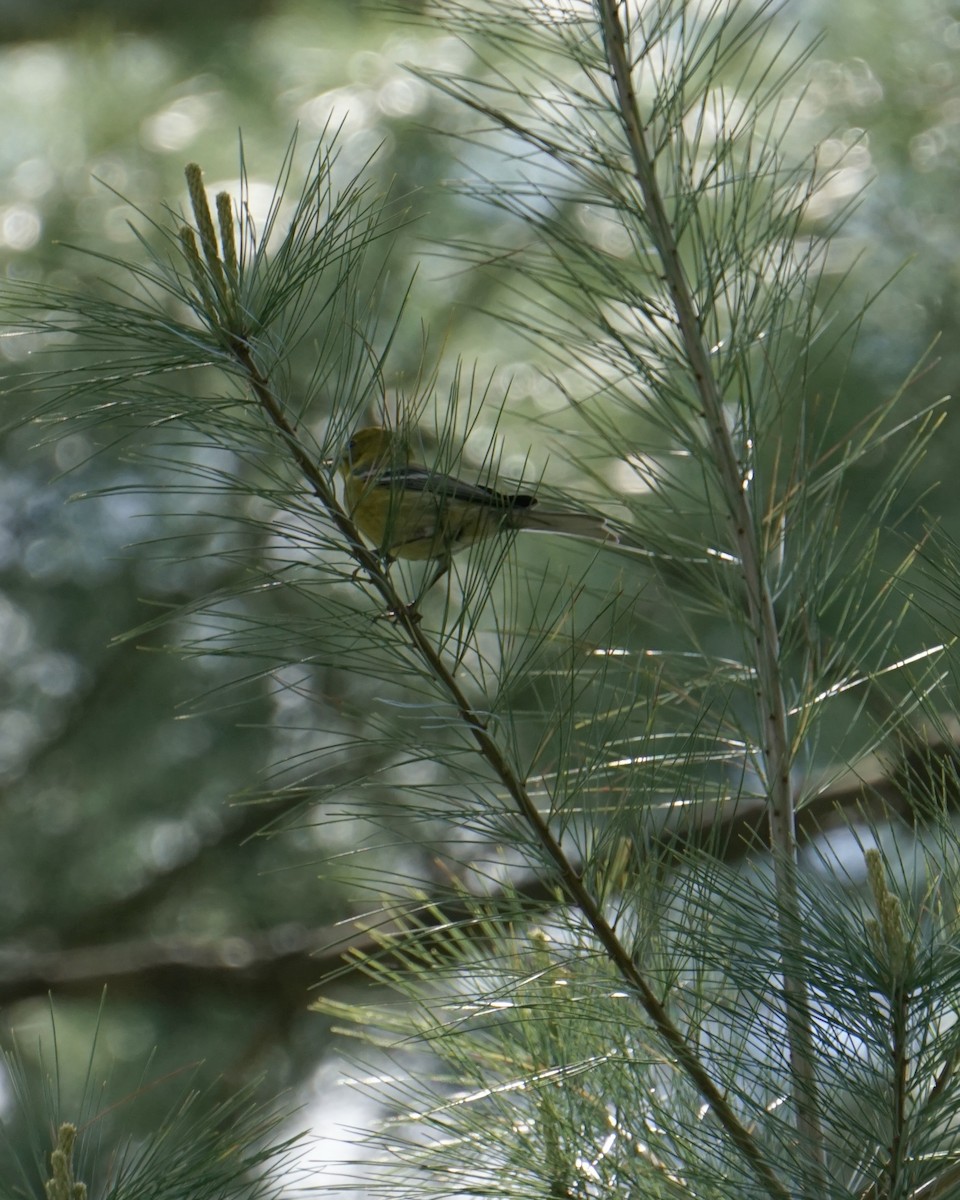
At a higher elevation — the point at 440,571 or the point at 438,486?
the point at 438,486

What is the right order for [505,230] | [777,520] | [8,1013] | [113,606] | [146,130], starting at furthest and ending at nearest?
[505,230] → [146,130] → [113,606] → [8,1013] → [777,520]

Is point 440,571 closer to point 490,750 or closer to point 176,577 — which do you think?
point 490,750

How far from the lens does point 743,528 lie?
37.0 inches

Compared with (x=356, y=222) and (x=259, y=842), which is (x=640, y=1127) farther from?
(x=259, y=842)

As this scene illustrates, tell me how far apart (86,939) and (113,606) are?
649 mm

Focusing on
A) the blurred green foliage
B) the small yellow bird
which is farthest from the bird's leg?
the blurred green foliage

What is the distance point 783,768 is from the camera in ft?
2.96

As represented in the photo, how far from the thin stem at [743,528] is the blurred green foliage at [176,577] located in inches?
55.9

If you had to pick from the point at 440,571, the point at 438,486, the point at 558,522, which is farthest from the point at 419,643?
the point at 558,522

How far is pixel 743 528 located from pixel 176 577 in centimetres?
175

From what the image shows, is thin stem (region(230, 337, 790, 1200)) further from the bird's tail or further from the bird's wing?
the bird's tail

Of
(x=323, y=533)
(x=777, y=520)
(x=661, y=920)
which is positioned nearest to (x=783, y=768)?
(x=661, y=920)

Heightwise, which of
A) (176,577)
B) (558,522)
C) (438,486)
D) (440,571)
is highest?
(176,577)

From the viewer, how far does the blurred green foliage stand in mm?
2453
